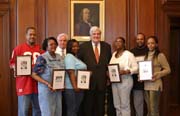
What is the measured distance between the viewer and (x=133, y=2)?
261 inches

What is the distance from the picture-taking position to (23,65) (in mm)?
4902

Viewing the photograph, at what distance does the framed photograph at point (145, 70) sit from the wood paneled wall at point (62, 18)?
1243 millimetres

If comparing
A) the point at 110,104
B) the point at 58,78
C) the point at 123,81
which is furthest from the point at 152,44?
the point at 58,78

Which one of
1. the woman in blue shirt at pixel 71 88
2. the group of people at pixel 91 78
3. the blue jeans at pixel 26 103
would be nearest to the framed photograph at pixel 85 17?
the group of people at pixel 91 78

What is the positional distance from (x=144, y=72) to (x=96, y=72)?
78 cm

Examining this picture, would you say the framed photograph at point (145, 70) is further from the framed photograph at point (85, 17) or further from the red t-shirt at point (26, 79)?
the red t-shirt at point (26, 79)

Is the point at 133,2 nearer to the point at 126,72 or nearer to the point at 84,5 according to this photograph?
the point at 84,5

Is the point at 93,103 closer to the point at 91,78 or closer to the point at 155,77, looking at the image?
the point at 91,78

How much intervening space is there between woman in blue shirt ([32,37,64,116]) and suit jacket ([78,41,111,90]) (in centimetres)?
73

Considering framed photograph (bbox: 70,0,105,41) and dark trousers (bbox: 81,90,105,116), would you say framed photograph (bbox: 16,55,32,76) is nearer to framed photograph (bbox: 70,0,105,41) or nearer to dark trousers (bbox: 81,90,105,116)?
dark trousers (bbox: 81,90,105,116)

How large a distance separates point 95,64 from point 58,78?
867 mm

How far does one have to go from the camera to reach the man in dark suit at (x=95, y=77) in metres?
5.25

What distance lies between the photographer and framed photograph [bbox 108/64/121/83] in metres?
5.24

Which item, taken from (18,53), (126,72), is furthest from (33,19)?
(126,72)
